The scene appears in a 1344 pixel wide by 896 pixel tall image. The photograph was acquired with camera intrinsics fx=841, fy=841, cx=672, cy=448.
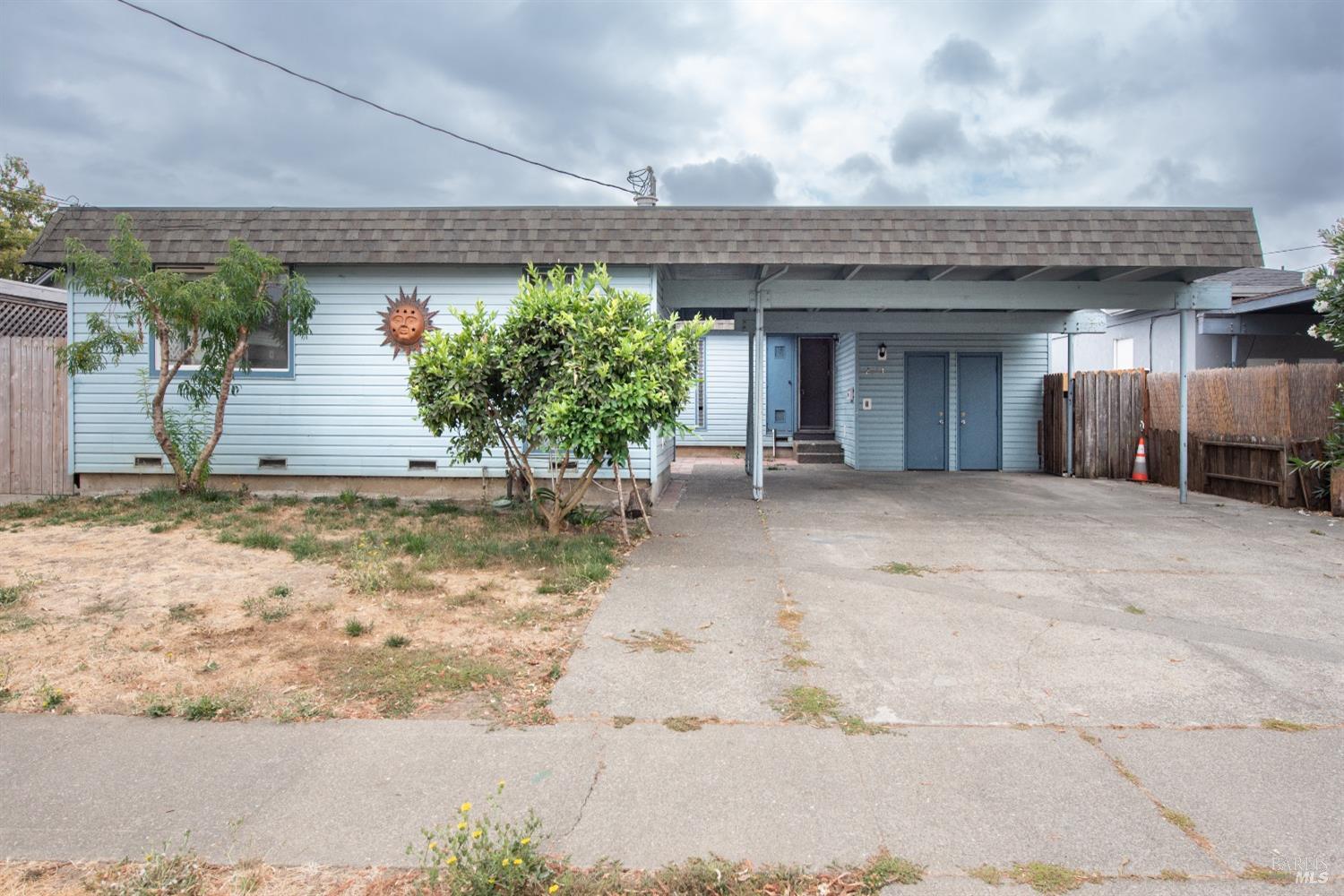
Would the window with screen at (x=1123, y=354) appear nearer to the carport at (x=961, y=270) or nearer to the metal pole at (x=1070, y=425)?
the carport at (x=961, y=270)

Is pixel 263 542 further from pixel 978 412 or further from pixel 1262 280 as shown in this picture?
pixel 1262 280

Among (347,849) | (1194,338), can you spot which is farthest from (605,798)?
(1194,338)

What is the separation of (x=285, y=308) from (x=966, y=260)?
8.46m

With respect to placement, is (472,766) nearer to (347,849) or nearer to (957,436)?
(347,849)

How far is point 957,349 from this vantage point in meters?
16.6

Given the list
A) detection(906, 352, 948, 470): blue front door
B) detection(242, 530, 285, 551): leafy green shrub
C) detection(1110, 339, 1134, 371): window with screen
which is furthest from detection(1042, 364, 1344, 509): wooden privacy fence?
detection(242, 530, 285, 551): leafy green shrub

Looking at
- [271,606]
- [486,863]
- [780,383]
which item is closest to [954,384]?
[780,383]

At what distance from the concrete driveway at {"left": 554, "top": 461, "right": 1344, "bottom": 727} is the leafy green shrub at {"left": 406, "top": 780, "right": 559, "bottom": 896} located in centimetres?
128

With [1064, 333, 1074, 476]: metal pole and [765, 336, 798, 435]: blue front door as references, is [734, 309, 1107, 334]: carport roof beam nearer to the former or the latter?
[1064, 333, 1074, 476]: metal pole

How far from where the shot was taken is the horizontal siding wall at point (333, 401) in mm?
11094

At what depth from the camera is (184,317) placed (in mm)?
9523

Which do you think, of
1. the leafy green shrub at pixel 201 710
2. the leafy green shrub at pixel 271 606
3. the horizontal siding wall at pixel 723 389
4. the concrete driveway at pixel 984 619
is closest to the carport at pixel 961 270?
the concrete driveway at pixel 984 619

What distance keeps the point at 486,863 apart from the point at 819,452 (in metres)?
16.5

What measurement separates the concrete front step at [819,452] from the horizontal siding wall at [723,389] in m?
1.54
